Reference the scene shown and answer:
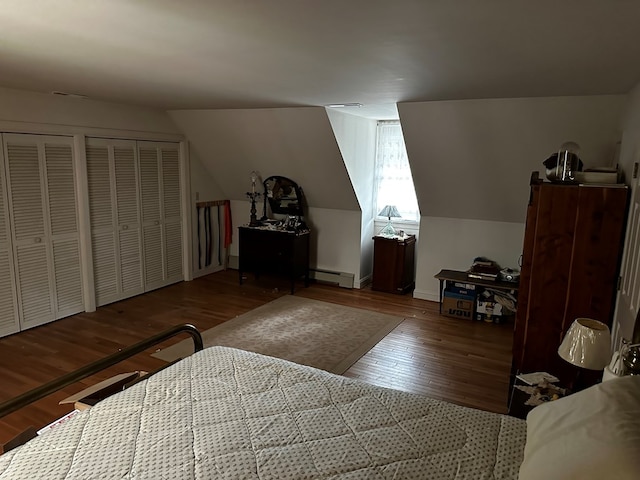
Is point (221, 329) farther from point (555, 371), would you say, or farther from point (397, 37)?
point (397, 37)

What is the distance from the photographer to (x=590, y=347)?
1793mm

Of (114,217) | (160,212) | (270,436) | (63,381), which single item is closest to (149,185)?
(160,212)

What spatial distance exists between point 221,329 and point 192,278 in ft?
6.74

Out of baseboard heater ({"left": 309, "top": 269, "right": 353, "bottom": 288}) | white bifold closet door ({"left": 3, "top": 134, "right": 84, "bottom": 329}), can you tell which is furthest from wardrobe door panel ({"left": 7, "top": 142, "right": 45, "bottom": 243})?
baseboard heater ({"left": 309, "top": 269, "right": 353, "bottom": 288})

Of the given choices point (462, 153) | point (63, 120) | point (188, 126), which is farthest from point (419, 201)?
point (63, 120)

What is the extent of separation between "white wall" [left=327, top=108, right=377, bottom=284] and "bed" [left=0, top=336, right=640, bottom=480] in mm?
3553

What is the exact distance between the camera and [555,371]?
2891 millimetres

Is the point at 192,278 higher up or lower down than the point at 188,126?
lower down

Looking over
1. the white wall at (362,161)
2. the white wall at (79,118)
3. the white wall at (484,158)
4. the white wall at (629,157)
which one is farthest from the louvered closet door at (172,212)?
the white wall at (629,157)

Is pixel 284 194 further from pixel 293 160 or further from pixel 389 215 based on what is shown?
pixel 389 215

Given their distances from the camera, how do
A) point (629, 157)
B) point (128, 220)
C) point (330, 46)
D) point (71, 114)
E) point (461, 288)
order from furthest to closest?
point (128, 220)
point (461, 288)
point (71, 114)
point (629, 157)
point (330, 46)

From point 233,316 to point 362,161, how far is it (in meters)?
2.57

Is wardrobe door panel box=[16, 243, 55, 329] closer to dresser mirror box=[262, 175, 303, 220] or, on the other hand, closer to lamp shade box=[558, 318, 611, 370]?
dresser mirror box=[262, 175, 303, 220]

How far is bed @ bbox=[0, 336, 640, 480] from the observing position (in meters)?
1.37
